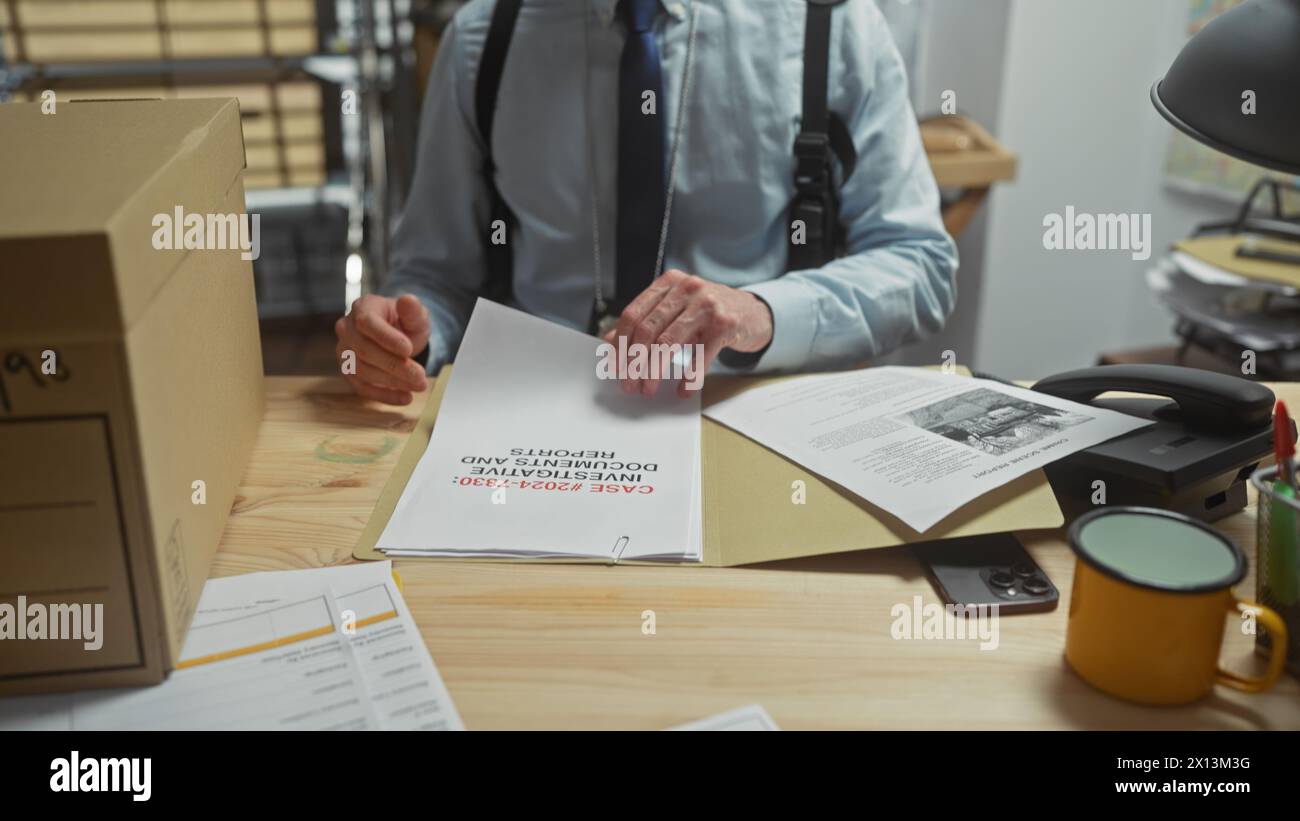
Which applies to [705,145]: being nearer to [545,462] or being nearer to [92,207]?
[545,462]

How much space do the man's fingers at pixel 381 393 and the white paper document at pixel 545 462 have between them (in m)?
0.08

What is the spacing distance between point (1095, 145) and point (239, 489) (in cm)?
245

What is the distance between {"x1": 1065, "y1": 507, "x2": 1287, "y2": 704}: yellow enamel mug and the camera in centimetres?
57

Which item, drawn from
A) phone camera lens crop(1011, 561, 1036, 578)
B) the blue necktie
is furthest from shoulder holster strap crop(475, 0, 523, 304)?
phone camera lens crop(1011, 561, 1036, 578)

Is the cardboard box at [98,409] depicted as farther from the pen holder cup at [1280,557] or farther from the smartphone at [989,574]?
the pen holder cup at [1280,557]

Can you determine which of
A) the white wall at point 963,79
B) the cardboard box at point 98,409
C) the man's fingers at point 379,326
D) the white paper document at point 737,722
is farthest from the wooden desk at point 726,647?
the white wall at point 963,79

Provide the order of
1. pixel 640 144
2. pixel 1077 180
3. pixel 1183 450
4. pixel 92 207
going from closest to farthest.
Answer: pixel 92 207, pixel 1183 450, pixel 640 144, pixel 1077 180

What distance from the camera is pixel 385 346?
40.0 inches

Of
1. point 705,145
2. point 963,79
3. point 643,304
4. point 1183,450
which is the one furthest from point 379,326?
point 963,79

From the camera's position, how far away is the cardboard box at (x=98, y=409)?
1.78 feet

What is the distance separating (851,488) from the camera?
774 mm

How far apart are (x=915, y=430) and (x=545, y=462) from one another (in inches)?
11.7

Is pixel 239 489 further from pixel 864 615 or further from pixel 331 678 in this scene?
pixel 864 615
